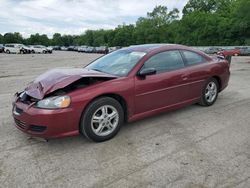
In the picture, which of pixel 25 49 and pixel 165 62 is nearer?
pixel 165 62

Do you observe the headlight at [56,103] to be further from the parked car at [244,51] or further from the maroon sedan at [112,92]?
the parked car at [244,51]

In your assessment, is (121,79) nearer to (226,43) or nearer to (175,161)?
(175,161)

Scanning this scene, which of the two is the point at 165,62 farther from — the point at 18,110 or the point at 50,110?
the point at 18,110

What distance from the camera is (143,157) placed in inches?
138

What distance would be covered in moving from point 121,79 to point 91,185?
176 centimetres

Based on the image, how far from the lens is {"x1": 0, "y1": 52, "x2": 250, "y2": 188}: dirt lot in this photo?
3.00m

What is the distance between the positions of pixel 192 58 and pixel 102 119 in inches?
96.4

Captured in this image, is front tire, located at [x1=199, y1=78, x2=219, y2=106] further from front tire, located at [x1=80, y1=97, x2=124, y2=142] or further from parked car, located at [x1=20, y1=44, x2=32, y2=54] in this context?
parked car, located at [x1=20, y1=44, x2=32, y2=54]

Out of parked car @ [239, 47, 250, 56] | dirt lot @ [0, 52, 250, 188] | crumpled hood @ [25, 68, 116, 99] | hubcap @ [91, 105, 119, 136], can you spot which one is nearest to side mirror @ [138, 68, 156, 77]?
crumpled hood @ [25, 68, 116, 99]

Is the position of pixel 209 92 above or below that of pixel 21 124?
above

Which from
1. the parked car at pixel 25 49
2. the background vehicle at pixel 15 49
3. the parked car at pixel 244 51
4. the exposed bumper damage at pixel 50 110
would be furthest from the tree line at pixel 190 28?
the exposed bumper damage at pixel 50 110

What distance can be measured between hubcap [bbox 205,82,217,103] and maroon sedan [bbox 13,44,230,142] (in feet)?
0.15

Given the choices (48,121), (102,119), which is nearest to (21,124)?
(48,121)

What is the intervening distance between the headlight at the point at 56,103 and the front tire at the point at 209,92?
119 inches
